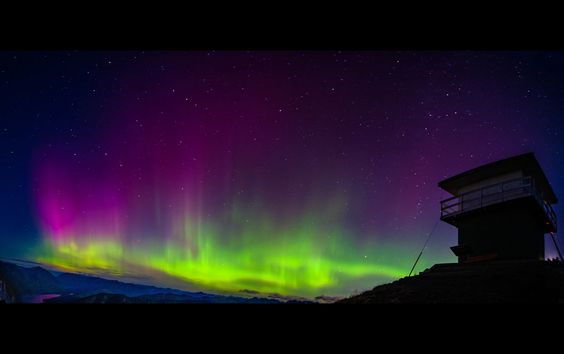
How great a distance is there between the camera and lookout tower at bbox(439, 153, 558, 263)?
A: 1245 centimetres

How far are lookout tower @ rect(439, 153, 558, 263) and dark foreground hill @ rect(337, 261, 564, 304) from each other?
1.98 metres

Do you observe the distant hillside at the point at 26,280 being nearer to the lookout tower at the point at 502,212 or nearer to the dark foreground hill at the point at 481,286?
the dark foreground hill at the point at 481,286

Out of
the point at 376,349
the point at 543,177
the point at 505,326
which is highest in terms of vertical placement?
the point at 543,177

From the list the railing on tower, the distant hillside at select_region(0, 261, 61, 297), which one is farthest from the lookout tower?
the distant hillside at select_region(0, 261, 61, 297)

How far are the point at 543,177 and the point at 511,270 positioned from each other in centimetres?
666

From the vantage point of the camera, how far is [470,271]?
34.0 feet

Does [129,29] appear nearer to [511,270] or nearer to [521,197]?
[511,270]

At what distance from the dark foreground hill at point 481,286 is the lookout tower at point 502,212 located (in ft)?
6.48

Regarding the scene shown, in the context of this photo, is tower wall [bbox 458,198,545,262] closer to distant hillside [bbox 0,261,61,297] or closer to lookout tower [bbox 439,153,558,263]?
lookout tower [bbox 439,153,558,263]

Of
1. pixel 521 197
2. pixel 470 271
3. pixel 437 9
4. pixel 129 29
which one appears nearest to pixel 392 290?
pixel 470 271

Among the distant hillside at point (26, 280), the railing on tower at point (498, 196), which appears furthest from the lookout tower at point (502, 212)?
the distant hillside at point (26, 280)

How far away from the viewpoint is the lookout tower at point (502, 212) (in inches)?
490

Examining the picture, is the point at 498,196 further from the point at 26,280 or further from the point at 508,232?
the point at 26,280

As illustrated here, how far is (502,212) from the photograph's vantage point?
510 inches
